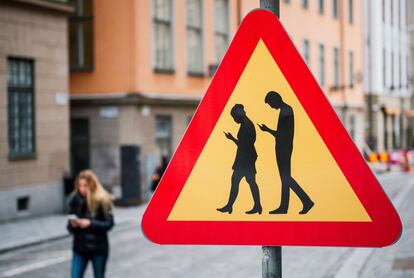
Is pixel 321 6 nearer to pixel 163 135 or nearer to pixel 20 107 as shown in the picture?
pixel 163 135

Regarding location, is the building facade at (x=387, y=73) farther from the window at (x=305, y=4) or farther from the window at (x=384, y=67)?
the window at (x=305, y=4)

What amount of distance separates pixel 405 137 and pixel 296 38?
26225mm

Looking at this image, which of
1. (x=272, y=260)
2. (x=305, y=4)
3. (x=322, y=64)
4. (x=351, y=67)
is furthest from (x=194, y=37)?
(x=272, y=260)

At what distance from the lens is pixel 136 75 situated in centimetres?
2578

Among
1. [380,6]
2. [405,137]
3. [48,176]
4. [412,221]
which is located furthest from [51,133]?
[405,137]

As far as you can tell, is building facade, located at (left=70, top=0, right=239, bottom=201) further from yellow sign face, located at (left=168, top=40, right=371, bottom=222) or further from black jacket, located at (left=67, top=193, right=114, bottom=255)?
yellow sign face, located at (left=168, top=40, right=371, bottom=222)

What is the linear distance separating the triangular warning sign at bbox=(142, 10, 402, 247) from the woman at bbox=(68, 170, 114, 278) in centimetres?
617

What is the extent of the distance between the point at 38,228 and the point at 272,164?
15894 millimetres

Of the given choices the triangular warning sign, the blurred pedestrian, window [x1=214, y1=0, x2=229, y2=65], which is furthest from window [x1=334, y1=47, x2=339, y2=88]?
the triangular warning sign

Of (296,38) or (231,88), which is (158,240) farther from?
(296,38)

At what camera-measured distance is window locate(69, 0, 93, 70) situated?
26922 mm

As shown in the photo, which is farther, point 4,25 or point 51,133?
point 51,133

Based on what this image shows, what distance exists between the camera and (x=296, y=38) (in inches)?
1547

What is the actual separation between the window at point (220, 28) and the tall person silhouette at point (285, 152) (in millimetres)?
27527
